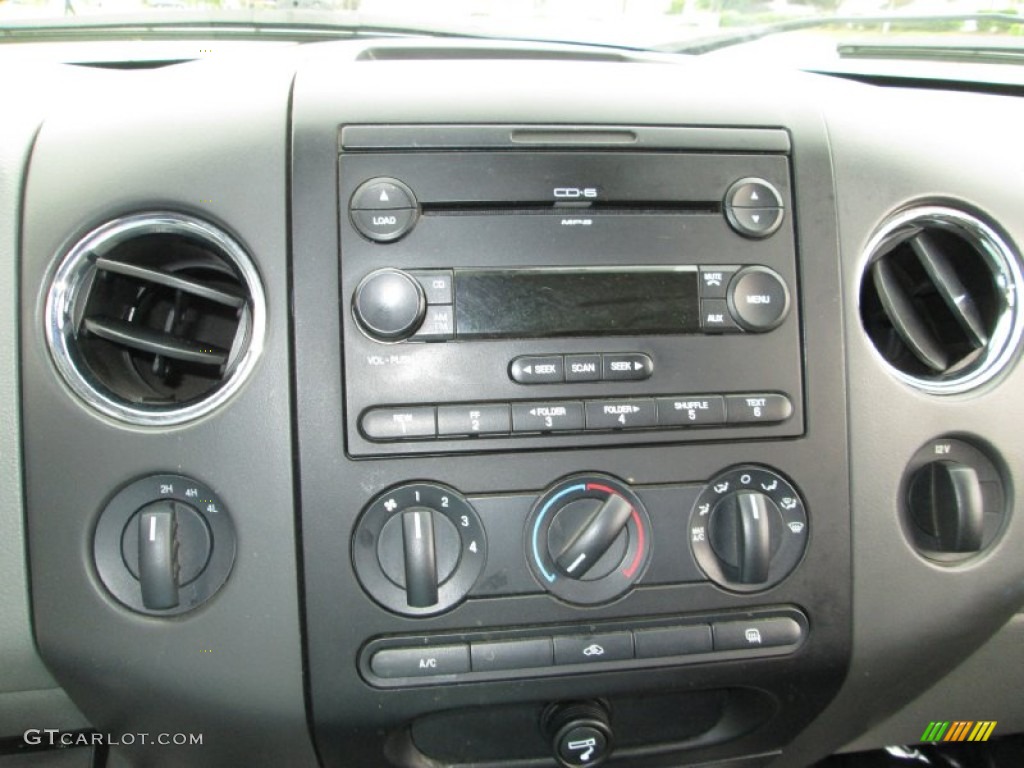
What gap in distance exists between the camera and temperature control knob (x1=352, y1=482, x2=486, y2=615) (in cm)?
92

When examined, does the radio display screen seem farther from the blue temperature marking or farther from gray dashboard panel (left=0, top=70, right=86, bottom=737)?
gray dashboard panel (left=0, top=70, right=86, bottom=737)

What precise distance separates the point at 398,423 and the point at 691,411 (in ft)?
1.14

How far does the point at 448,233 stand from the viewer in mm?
943

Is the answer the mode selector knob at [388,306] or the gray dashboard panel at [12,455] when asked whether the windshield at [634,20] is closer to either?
the gray dashboard panel at [12,455]

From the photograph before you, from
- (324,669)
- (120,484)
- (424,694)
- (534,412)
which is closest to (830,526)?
(534,412)

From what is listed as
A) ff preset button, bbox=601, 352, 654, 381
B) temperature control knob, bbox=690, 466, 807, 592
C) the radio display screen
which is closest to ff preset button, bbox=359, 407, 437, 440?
the radio display screen

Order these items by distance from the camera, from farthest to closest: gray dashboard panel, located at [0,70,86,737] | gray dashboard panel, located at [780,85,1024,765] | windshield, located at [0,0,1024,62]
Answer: windshield, located at [0,0,1024,62]
gray dashboard panel, located at [780,85,1024,765]
gray dashboard panel, located at [0,70,86,737]

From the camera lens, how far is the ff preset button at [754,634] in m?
0.99

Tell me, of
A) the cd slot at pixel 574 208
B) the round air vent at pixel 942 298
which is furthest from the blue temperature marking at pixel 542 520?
the round air vent at pixel 942 298

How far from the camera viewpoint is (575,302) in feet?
3.14

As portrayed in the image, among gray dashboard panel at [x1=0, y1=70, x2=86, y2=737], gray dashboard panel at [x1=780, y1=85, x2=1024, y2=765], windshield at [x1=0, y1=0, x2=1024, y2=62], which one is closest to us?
gray dashboard panel at [x1=0, y1=70, x2=86, y2=737]

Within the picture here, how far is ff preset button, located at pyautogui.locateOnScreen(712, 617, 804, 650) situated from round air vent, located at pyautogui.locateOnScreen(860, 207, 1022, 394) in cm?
36

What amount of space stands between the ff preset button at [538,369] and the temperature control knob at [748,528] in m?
0.23

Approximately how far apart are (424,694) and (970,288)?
0.91 m
